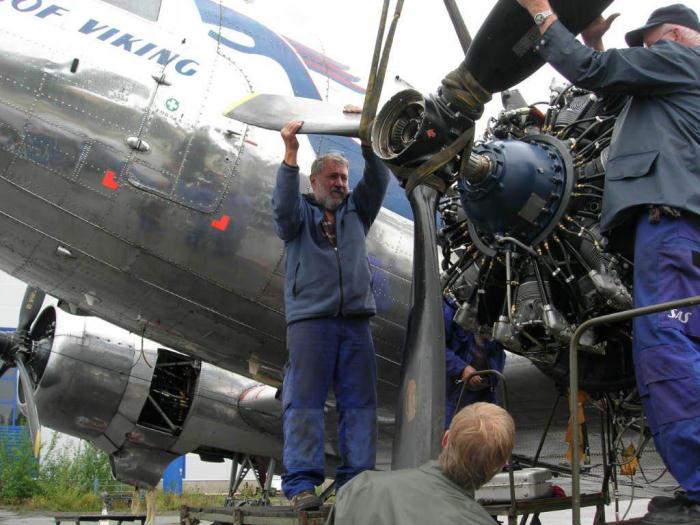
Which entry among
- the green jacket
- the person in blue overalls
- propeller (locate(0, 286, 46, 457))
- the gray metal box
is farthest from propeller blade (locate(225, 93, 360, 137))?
propeller (locate(0, 286, 46, 457))

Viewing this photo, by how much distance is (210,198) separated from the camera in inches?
229

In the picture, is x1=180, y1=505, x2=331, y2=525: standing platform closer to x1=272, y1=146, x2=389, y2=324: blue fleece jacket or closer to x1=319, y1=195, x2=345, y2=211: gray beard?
x1=272, y1=146, x2=389, y2=324: blue fleece jacket

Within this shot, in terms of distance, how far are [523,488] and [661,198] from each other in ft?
5.88

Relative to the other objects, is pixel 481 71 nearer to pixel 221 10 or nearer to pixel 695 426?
pixel 695 426

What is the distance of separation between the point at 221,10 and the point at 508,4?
10.8 ft

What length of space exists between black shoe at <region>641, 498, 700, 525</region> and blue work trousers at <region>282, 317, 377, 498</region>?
1.55m

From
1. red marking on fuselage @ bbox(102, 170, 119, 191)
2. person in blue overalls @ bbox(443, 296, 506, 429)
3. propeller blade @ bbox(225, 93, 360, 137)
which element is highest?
propeller blade @ bbox(225, 93, 360, 137)

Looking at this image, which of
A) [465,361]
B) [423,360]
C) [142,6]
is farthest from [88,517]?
[423,360]

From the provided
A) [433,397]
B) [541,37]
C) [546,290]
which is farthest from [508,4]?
[433,397]

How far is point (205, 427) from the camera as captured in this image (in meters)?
9.93

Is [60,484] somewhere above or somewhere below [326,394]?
above

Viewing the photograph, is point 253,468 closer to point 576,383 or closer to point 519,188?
point 519,188

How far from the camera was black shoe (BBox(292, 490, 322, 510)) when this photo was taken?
3686 millimetres

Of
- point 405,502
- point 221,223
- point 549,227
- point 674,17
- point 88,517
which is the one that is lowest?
point 405,502
